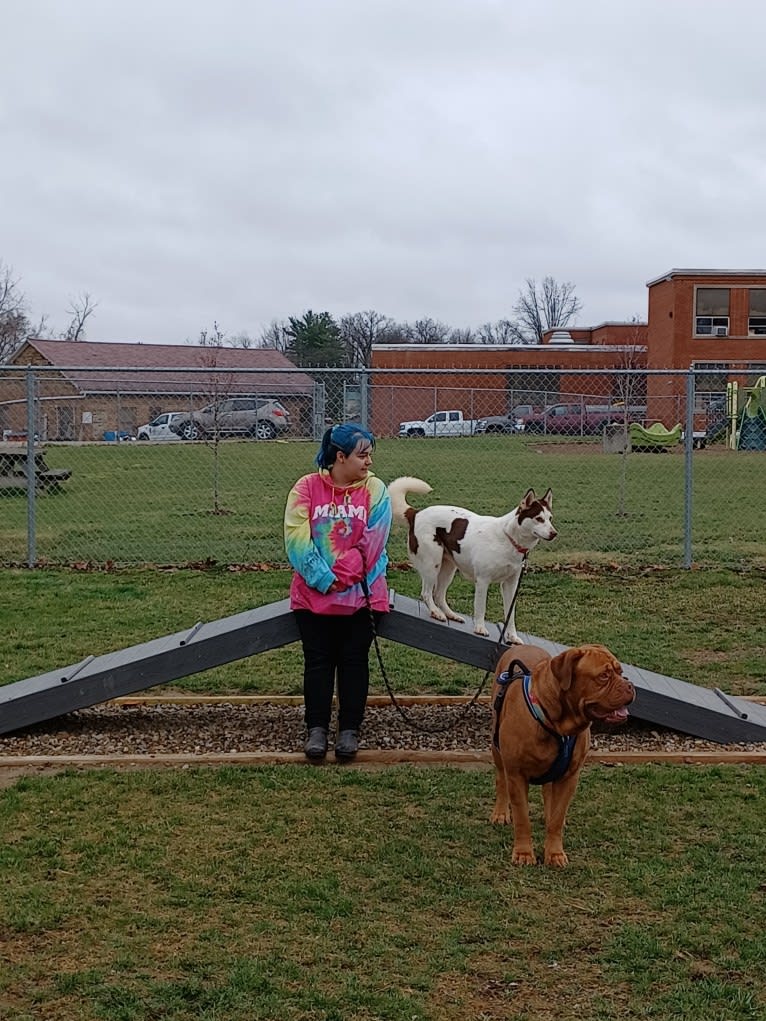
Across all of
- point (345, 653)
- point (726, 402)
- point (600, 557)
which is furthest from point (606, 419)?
point (345, 653)

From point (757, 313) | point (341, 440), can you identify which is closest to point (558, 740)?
point (341, 440)

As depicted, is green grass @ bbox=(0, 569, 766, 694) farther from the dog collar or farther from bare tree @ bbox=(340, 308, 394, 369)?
bare tree @ bbox=(340, 308, 394, 369)

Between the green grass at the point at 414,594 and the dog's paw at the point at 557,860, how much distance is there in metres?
2.96

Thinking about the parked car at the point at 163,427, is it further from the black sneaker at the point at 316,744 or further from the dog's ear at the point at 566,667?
the dog's ear at the point at 566,667

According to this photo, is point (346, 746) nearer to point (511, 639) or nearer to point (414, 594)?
point (511, 639)

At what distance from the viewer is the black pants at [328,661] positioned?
20.2 feet

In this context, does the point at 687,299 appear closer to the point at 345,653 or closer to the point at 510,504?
the point at 510,504

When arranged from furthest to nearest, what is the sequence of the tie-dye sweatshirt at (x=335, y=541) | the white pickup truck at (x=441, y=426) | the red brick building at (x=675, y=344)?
1. the red brick building at (x=675, y=344)
2. the white pickup truck at (x=441, y=426)
3. the tie-dye sweatshirt at (x=335, y=541)

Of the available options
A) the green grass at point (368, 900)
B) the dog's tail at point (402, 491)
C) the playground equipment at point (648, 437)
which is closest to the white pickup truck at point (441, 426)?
the playground equipment at point (648, 437)

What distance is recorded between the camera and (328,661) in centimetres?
620

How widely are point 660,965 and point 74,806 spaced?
283cm

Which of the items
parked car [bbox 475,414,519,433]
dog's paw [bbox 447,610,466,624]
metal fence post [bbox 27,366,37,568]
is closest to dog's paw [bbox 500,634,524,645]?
dog's paw [bbox 447,610,466,624]

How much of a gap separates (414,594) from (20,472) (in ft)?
31.1

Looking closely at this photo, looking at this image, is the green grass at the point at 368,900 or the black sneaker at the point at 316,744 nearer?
the green grass at the point at 368,900
